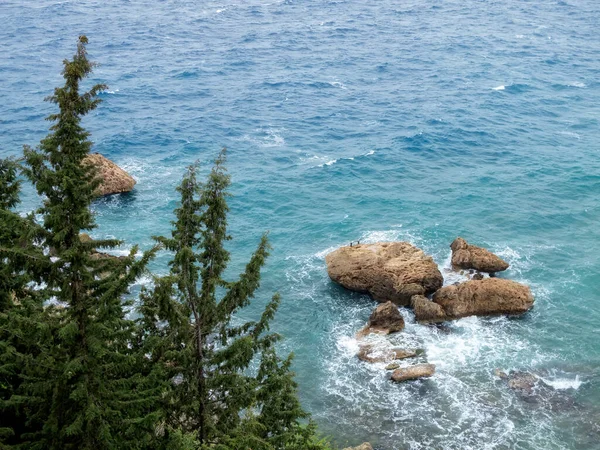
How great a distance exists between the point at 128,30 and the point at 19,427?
387 ft

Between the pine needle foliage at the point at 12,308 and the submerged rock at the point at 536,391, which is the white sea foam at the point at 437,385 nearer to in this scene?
the submerged rock at the point at 536,391

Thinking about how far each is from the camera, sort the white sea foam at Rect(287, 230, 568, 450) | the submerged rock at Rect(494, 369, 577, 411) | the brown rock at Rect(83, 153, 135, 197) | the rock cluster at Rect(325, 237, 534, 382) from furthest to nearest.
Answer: the brown rock at Rect(83, 153, 135, 197)
the rock cluster at Rect(325, 237, 534, 382)
the submerged rock at Rect(494, 369, 577, 411)
the white sea foam at Rect(287, 230, 568, 450)

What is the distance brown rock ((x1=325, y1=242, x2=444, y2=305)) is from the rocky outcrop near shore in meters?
1.46

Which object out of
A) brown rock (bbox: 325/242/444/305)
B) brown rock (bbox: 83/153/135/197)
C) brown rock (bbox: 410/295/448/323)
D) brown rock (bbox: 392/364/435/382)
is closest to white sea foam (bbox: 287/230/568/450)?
brown rock (bbox: 392/364/435/382)

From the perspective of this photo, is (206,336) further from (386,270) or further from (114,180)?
(114,180)

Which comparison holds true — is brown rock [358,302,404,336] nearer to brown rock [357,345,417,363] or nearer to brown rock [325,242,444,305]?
brown rock [357,345,417,363]

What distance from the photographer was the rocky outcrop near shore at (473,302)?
51.9 metres

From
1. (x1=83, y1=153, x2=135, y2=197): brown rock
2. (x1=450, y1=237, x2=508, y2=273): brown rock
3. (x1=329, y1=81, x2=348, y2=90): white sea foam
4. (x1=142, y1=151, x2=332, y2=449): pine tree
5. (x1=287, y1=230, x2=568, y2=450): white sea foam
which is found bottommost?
(x1=287, y1=230, x2=568, y2=450): white sea foam

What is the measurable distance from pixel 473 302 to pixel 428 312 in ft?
12.2

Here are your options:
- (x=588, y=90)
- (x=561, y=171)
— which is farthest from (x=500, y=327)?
(x=588, y=90)

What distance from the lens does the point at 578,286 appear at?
56.8 meters

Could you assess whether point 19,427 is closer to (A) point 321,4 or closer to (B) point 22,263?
(B) point 22,263

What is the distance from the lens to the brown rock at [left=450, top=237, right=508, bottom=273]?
56438 millimetres

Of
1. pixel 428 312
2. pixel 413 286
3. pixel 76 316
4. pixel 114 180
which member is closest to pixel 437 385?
pixel 428 312
